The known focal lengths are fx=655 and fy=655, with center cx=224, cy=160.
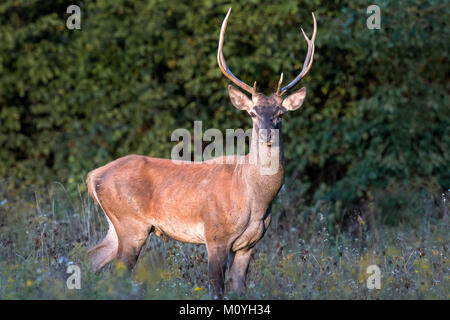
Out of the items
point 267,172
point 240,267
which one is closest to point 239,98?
point 267,172

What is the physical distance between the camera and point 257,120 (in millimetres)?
4949

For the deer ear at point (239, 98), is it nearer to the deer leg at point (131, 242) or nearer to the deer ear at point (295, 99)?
the deer ear at point (295, 99)

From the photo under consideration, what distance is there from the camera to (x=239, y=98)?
534 cm

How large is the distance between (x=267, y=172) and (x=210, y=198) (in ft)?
1.60

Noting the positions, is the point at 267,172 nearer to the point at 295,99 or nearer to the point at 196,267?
the point at 295,99

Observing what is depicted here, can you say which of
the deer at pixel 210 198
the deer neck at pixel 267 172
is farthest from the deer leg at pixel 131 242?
the deer neck at pixel 267 172

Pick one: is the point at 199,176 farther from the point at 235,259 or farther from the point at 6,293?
the point at 6,293

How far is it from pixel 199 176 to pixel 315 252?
1436mm

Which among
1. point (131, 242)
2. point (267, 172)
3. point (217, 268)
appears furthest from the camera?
point (131, 242)

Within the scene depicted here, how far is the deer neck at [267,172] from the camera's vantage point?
4.96m

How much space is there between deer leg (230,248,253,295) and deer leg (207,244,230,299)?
0.71 ft

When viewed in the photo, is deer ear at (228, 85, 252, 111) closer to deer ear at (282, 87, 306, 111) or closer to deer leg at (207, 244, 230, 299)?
deer ear at (282, 87, 306, 111)

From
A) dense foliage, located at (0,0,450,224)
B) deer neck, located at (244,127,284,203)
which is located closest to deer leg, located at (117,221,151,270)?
deer neck, located at (244,127,284,203)

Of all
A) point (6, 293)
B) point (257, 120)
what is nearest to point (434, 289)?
point (257, 120)
